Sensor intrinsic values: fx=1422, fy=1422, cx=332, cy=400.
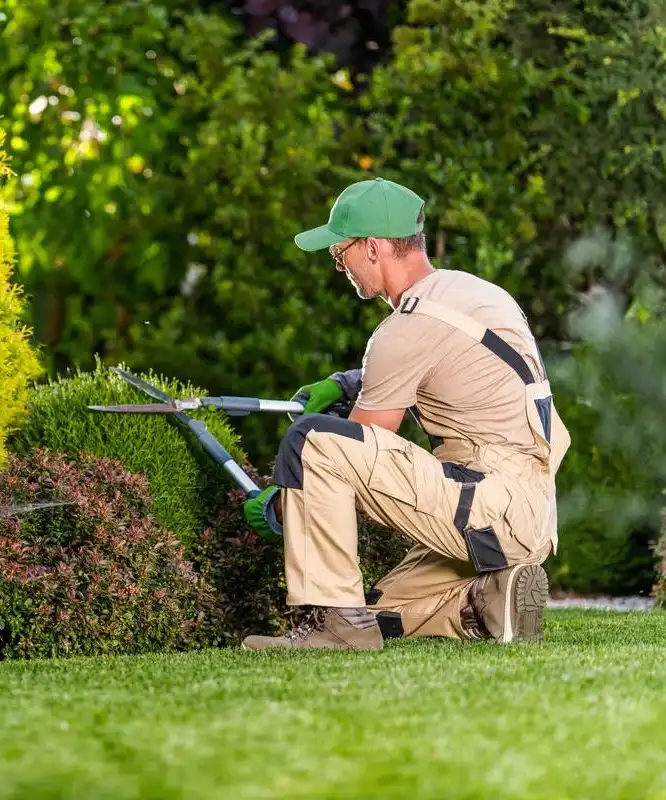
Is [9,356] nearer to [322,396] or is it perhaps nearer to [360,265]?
[322,396]

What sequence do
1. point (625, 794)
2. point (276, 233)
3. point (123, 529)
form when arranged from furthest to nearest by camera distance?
point (276, 233)
point (123, 529)
point (625, 794)

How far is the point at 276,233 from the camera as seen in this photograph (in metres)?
8.02

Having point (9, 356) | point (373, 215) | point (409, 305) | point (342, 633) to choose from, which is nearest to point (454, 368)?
point (409, 305)

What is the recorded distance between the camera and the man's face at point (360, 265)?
493 cm

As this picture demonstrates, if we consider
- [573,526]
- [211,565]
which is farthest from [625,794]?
[573,526]

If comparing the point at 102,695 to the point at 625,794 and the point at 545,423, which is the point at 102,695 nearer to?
the point at 625,794

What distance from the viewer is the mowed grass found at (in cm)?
247

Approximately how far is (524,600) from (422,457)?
23.5 inches

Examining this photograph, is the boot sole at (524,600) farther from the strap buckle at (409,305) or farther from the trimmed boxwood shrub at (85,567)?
Answer: the trimmed boxwood shrub at (85,567)

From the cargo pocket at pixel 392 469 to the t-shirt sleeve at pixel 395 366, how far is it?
11cm

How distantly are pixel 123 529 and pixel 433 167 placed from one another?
3.97 m

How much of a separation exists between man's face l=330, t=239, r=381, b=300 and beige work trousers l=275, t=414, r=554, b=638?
57 centimetres

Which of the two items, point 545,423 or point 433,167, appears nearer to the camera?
point 545,423

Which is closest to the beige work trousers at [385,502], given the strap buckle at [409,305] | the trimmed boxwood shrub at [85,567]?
the strap buckle at [409,305]
